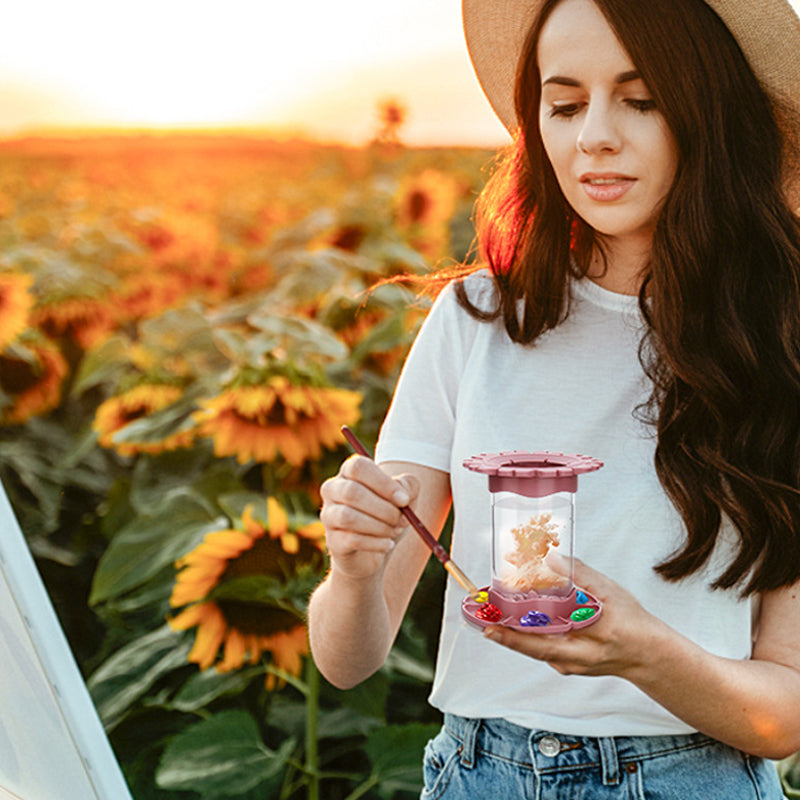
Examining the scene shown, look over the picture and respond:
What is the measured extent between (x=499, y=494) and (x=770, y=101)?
0.60 metres

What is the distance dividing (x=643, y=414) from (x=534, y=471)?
15.9 inches

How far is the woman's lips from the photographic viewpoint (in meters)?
1.11

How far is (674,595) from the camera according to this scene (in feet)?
3.76

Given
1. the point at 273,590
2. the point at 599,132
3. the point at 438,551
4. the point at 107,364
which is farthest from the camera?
the point at 107,364

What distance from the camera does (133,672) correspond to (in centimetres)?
162

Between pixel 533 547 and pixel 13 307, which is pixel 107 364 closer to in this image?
pixel 13 307

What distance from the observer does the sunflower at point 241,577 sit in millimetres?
1479

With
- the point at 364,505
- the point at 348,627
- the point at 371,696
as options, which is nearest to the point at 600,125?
the point at 364,505

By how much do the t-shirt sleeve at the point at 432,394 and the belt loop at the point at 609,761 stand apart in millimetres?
334

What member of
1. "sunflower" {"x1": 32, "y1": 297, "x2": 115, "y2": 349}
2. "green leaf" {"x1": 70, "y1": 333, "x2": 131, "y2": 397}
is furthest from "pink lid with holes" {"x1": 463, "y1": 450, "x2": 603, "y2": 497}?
"sunflower" {"x1": 32, "y1": 297, "x2": 115, "y2": 349}

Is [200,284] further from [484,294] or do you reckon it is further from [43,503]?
[484,294]

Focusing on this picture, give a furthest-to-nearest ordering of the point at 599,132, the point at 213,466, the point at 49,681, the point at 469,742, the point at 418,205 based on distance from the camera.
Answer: the point at 418,205, the point at 213,466, the point at 469,742, the point at 599,132, the point at 49,681

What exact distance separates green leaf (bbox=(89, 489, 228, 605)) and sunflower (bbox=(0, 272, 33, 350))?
2.57ft

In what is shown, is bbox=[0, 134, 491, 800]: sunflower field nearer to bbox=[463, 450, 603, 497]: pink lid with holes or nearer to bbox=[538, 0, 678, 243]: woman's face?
bbox=[538, 0, 678, 243]: woman's face
